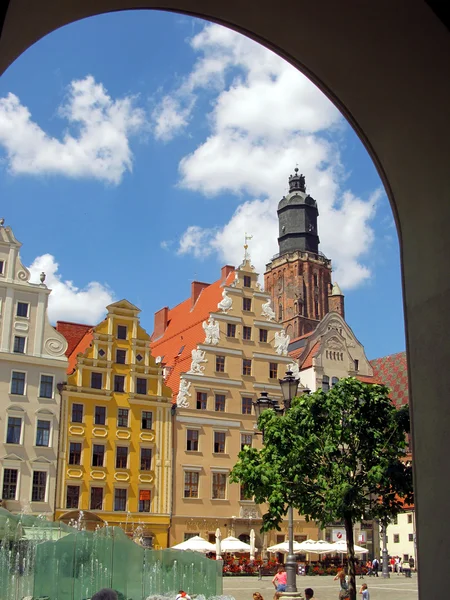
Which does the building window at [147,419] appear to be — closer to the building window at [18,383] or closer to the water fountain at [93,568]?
the building window at [18,383]

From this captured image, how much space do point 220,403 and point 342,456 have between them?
19.5 metres

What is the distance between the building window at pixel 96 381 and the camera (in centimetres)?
3369

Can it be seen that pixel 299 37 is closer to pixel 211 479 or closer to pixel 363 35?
pixel 363 35

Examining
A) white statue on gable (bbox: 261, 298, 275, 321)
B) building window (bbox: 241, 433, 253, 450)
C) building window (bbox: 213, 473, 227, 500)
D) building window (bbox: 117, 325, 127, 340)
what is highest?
white statue on gable (bbox: 261, 298, 275, 321)

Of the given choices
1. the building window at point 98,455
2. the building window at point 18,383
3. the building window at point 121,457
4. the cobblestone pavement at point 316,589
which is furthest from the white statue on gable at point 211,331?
the cobblestone pavement at point 316,589

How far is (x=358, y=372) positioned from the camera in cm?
4362

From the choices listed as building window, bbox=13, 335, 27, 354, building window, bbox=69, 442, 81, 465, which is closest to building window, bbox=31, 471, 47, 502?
building window, bbox=69, 442, 81, 465

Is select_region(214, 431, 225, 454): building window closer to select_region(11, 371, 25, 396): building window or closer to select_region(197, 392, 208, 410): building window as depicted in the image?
select_region(197, 392, 208, 410): building window

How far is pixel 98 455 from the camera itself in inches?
1293

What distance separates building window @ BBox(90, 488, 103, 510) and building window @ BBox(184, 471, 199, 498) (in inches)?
154

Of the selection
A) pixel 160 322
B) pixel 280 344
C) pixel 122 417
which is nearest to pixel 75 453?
pixel 122 417

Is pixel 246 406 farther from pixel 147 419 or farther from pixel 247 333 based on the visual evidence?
pixel 147 419

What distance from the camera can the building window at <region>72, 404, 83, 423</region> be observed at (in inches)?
1288

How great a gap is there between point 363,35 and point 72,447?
30658 millimetres
